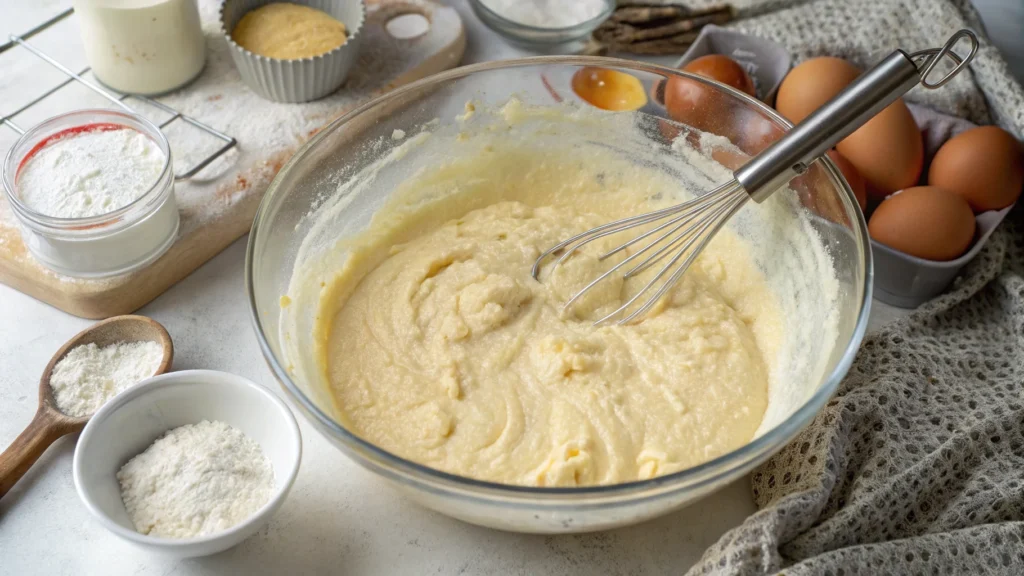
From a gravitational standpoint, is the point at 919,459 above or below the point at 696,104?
below

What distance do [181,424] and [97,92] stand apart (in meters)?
1.07

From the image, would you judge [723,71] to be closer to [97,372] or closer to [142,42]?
[142,42]

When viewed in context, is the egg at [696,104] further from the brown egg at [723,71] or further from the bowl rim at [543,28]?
the bowl rim at [543,28]

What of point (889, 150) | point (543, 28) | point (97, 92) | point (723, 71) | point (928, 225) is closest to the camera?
point (928, 225)

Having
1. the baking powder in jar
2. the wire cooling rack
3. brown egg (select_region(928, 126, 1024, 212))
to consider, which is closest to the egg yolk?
brown egg (select_region(928, 126, 1024, 212))

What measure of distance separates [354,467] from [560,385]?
1.34ft

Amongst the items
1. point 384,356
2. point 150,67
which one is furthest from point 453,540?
point 150,67

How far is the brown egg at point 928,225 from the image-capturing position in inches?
68.2

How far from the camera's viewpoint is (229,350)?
1.72 m

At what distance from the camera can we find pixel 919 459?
146 centimetres

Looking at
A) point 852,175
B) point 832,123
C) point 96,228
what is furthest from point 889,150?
point 96,228

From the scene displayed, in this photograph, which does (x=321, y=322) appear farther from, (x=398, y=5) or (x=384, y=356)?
(x=398, y=5)

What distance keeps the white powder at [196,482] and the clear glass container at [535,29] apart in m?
1.35

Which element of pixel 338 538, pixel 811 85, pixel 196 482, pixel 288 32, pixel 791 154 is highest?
pixel 791 154
